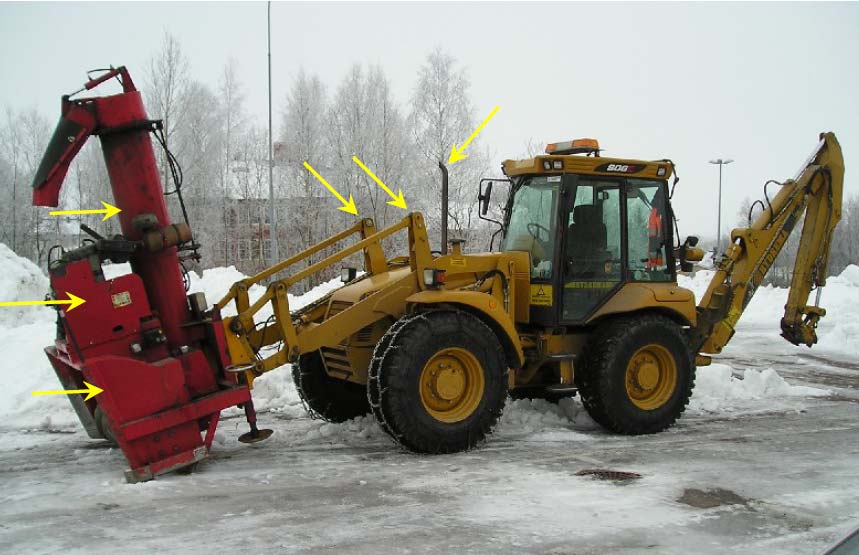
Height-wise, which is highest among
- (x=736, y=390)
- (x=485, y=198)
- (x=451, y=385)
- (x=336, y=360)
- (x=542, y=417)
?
(x=485, y=198)

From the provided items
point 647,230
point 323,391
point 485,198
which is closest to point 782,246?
point 647,230

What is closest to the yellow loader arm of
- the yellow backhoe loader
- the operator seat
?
the yellow backhoe loader

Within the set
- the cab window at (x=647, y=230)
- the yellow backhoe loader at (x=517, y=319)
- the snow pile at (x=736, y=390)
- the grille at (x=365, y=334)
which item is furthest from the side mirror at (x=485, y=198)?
the snow pile at (x=736, y=390)

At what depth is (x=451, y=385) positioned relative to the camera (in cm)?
650

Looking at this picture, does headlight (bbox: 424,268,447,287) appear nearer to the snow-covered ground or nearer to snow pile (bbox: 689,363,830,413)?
the snow-covered ground

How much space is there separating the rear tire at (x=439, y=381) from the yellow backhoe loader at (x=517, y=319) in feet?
0.04

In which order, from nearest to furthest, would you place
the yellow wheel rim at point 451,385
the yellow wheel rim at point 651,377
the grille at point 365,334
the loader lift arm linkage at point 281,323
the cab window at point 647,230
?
the loader lift arm linkage at point 281,323
the yellow wheel rim at point 451,385
the grille at point 365,334
the yellow wheel rim at point 651,377
the cab window at point 647,230

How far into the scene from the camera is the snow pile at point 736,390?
869 cm

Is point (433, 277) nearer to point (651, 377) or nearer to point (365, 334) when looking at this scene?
point (365, 334)

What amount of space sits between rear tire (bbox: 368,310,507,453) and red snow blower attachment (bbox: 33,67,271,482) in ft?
3.83

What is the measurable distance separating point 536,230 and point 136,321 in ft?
12.3

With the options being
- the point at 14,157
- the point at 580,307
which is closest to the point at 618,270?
the point at 580,307

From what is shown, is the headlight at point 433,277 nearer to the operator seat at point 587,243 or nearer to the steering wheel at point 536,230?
the steering wheel at point 536,230

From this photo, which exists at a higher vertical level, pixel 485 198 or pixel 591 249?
pixel 485 198
